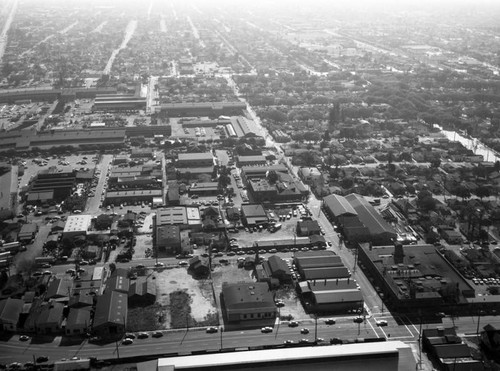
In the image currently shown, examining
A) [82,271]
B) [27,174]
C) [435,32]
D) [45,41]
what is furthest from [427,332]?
→ [435,32]

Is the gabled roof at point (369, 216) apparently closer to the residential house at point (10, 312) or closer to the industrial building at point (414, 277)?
the industrial building at point (414, 277)

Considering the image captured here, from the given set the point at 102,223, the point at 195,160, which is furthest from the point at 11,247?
the point at 195,160

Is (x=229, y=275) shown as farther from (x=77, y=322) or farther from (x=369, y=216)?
(x=369, y=216)

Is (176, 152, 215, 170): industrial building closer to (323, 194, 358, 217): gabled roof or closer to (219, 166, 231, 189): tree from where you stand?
(219, 166, 231, 189): tree

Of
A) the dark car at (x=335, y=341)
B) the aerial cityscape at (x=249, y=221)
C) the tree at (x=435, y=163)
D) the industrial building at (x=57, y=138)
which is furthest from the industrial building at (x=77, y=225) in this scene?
the tree at (x=435, y=163)

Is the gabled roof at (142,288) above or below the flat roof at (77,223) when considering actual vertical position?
above

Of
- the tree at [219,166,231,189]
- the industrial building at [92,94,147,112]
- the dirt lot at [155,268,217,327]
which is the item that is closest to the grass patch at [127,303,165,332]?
the dirt lot at [155,268,217,327]

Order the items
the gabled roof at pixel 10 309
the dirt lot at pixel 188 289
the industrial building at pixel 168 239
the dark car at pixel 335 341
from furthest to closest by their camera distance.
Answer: the industrial building at pixel 168 239
the dirt lot at pixel 188 289
the gabled roof at pixel 10 309
the dark car at pixel 335 341
